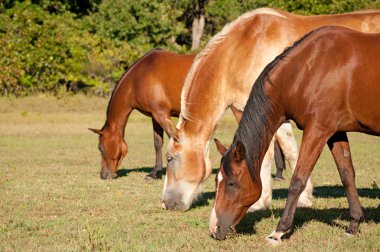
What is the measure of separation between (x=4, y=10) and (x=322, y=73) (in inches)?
1282

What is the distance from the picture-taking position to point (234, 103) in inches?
342

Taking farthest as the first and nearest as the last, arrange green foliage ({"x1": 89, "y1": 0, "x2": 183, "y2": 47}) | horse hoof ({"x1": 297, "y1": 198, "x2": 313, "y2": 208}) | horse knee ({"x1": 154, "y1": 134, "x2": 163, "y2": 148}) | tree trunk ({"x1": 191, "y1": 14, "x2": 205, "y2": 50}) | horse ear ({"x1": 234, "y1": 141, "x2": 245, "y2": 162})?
tree trunk ({"x1": 191, "y1": 14, "x2": 205, "y2": 50}), green foliage ({"x1": 89, "y1": 0, "x2": 183, "y2": 47}), horse knee ({"x1": 154, "y1": 134, "x2": 163, "y2": 148}), horse hoof ({"x1": 297, "y1": 198, "x2": 313, "y2": 208}), horse ear ({"x1": 234, "y1": 141, "x2": 245, "y2": 162})

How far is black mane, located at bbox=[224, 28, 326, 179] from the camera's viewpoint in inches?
248

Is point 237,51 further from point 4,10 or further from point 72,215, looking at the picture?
point 4,10

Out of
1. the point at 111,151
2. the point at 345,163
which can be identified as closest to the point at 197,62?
the point at 345,163

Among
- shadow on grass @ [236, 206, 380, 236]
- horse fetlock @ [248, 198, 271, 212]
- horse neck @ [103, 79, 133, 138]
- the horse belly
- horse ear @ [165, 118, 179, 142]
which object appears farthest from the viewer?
horse neck @ [103, 79, 133, 138]

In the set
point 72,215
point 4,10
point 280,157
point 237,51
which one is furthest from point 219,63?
point 4,10

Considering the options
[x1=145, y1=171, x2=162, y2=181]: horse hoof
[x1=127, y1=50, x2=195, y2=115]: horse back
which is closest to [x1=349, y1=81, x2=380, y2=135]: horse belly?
[x1=127, y1=50, x2=195, y2=115]: horse back

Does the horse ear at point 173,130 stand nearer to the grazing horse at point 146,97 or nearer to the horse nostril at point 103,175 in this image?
the grazing horse at point 146,97

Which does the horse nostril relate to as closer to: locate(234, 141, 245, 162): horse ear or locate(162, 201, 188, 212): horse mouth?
locate(162, 201, 188, 212): horse mouth

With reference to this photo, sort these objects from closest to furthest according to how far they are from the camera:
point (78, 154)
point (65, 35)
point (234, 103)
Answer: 1. point (234, 103)
2. point (78, 154)
3. point (65, 35)

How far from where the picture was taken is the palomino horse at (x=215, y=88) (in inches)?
330

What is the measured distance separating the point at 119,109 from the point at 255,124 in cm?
666

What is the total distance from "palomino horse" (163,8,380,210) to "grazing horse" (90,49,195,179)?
3.70 m
